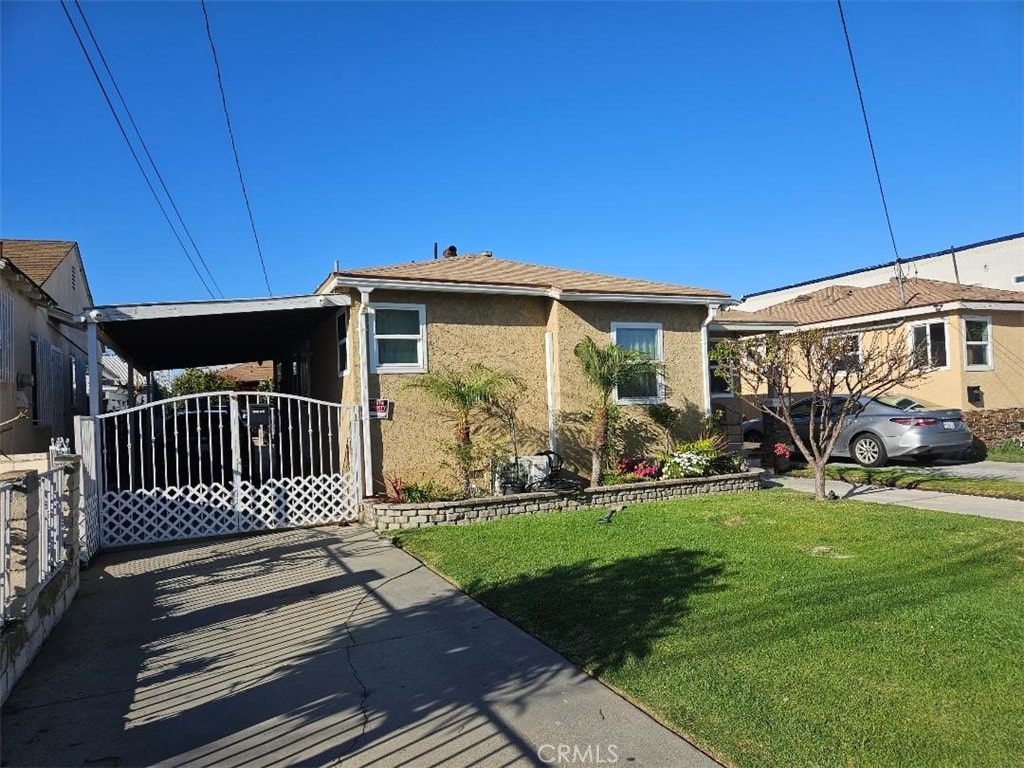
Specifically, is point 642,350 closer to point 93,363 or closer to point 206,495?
point 206,495

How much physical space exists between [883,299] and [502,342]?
528 inches

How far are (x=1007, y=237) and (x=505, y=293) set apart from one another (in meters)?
23.2

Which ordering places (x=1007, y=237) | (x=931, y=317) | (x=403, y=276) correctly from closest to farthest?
(x=403, y=276) < (x=931, y=317) < (x=1007, y=237)

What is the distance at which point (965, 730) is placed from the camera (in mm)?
3518

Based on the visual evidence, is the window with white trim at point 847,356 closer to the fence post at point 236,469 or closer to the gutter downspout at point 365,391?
the gutter downspout at point 365,391

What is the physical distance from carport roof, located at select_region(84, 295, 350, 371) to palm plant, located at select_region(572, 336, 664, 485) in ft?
13.1

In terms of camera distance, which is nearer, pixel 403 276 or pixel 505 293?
pixel 403 276

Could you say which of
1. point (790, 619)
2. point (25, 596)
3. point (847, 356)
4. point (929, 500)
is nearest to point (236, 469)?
point (25, 596)

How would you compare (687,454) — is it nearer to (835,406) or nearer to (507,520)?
(507,520)

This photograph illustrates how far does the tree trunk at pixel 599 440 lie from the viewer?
442 inches

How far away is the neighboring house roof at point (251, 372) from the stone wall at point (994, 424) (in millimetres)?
27371

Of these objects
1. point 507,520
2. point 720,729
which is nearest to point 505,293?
point 507,520

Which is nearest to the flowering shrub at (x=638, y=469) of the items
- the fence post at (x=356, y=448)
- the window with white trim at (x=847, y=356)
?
the window with white trim at (x=847, y=356)

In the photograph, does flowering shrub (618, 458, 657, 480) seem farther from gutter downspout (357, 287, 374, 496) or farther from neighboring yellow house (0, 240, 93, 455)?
neighboring yellow house (0, 240, 93, 455)
